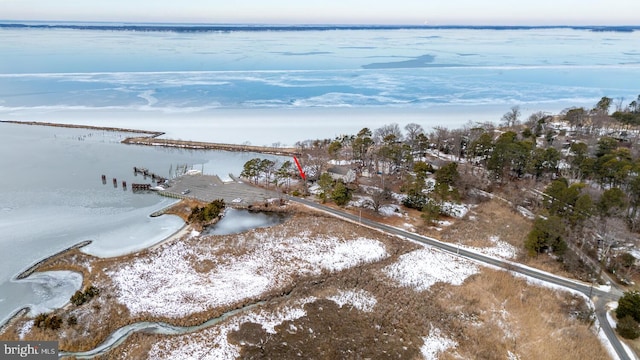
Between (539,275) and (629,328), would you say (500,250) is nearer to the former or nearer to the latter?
(539,275)

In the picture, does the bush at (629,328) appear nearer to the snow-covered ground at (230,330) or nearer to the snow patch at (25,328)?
the snow-covered ground at (230,330)

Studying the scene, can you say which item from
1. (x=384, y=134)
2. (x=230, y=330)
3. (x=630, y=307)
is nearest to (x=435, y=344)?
(x=230, y=330)

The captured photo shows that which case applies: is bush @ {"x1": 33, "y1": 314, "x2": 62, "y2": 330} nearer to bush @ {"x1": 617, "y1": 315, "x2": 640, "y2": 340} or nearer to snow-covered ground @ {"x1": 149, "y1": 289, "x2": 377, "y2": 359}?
snow-covered ground @ {"x1": 149, "y1": 289, "x2": 377, "y2": 359}

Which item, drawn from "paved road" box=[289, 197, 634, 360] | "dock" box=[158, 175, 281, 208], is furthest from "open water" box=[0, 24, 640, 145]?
"paved road" box=[289, 197, 634, 360]

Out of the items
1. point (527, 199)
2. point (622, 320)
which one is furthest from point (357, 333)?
point (527, 199)

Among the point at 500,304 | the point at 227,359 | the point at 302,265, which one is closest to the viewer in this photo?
the point at 227,359

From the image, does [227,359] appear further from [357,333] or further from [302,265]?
[302,265]

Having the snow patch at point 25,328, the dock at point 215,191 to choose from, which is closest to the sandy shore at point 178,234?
the dock at point 215,191
